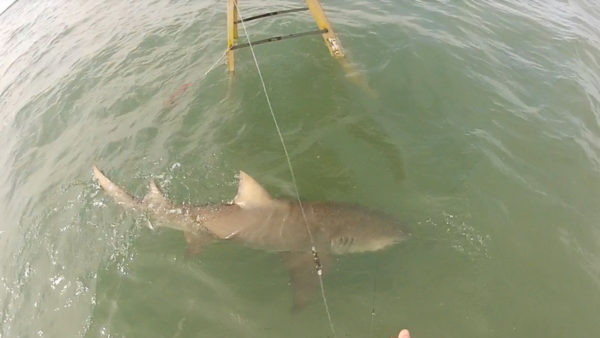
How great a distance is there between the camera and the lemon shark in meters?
4.49

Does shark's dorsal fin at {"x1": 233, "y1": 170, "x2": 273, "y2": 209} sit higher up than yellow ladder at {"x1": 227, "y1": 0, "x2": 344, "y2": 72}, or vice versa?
yellow ladder at {"x1": 227, "y1": 0, "x2": 344, "y2": 72}

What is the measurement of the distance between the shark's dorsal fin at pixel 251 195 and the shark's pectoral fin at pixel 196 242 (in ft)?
1.90

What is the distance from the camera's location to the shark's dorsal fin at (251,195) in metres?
4.47

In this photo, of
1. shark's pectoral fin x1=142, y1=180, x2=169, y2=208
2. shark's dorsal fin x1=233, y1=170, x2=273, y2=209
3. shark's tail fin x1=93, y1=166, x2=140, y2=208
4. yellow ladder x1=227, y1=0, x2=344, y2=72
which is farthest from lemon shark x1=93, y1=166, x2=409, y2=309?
yellow ladder x1=227, y1=0, x2=344, y2=72

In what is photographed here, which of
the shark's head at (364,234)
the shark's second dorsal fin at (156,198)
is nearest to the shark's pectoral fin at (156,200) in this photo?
the shark's second dorsal fin at (156,198)

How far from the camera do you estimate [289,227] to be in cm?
455

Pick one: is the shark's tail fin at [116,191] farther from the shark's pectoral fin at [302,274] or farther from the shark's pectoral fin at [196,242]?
the shark's pectoral fin at [302,274]

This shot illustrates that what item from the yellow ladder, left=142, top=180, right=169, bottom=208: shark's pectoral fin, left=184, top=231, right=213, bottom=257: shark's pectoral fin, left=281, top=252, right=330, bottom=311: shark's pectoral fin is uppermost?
the yellow ladder

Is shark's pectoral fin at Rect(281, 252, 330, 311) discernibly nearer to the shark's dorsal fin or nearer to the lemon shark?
the lemon shark

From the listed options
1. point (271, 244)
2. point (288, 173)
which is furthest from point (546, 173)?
point (271, 244)

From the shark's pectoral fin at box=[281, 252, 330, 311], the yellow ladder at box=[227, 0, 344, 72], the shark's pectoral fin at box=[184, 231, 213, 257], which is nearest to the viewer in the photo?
the shark's pectoral fin at box=[281, 252, 330, 311]

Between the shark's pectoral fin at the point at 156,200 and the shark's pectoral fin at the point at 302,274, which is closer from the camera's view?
the shark's pectoral fin at the point at 302,274

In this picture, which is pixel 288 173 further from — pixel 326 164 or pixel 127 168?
pixel 127 168

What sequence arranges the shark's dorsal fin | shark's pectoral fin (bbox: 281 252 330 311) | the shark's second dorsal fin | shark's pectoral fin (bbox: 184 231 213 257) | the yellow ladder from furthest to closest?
the yellow ladder
the shark's second dorsal fin
shark's pectoral fin (bbox: 184 231 213 257)
the shark's dorsal fin
shark's pectoral fin (bbox: 281 252 330 311)
